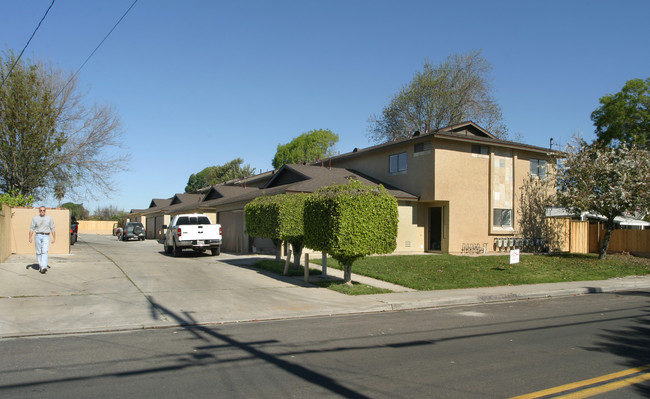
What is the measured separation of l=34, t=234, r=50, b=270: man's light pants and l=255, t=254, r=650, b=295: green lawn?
7029mm

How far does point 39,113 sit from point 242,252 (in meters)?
11.8

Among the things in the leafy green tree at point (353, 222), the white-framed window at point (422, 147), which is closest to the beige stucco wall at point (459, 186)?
the white-framed window at point (422, 147)

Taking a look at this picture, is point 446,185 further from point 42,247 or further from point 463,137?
point 42,247

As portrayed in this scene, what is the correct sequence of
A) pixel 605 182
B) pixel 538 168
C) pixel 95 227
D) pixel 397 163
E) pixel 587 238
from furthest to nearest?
pixel 95 227 < pixel 587 238 < pixel 538 168 < pixel 397 163 < pixel 605 182

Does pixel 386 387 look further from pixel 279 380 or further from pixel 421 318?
pixel 421 318

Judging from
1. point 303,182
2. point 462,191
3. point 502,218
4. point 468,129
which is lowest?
point 502,218

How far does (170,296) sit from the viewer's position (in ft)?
39.0

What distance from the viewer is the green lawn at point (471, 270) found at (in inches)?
604

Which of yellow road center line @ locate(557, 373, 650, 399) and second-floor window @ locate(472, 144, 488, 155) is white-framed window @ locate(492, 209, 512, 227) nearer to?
second-floor window @ locate(472, 144, 488, 155)

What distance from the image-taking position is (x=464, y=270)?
17609 millimetres

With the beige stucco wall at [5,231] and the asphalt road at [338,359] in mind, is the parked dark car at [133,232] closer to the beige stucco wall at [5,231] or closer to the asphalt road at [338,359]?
the beige stucco wall at [5,231]

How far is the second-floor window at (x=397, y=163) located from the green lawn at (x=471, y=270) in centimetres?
662

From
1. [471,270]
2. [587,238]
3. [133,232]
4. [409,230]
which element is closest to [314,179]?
[409,230]

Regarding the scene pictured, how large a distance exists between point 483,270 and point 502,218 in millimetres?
8995
